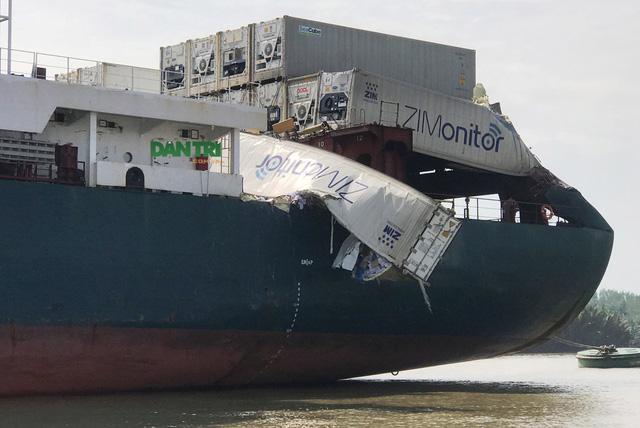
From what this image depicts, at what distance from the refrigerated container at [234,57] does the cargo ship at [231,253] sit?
3125mm

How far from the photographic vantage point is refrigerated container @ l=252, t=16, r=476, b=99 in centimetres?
3206

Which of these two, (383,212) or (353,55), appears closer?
(383,212)

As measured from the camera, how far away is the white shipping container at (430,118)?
29.8 metres

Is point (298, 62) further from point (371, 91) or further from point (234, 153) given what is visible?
point (234, 153)

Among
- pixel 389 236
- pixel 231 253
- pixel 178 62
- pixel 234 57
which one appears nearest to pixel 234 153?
pixel 231 253

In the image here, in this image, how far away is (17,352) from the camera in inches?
821

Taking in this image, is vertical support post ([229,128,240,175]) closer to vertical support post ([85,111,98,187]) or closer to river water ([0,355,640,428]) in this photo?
vertical support post ([85,111,98,187])

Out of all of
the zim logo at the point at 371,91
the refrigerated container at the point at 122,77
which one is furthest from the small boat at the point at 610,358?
the refrigerated container at the point at 122,77

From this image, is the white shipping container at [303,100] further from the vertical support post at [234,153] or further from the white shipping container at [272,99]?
the vertical support post at [234,153]

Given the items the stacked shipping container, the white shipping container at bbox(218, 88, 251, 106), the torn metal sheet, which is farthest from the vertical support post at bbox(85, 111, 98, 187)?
the white shipping container at bbox(218, 88, 251, 106)

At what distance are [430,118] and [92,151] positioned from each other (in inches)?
485

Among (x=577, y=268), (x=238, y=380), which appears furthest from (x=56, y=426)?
(x=577, y=268)

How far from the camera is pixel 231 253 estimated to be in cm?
2377

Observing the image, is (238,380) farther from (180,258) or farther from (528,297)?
(528,297)
